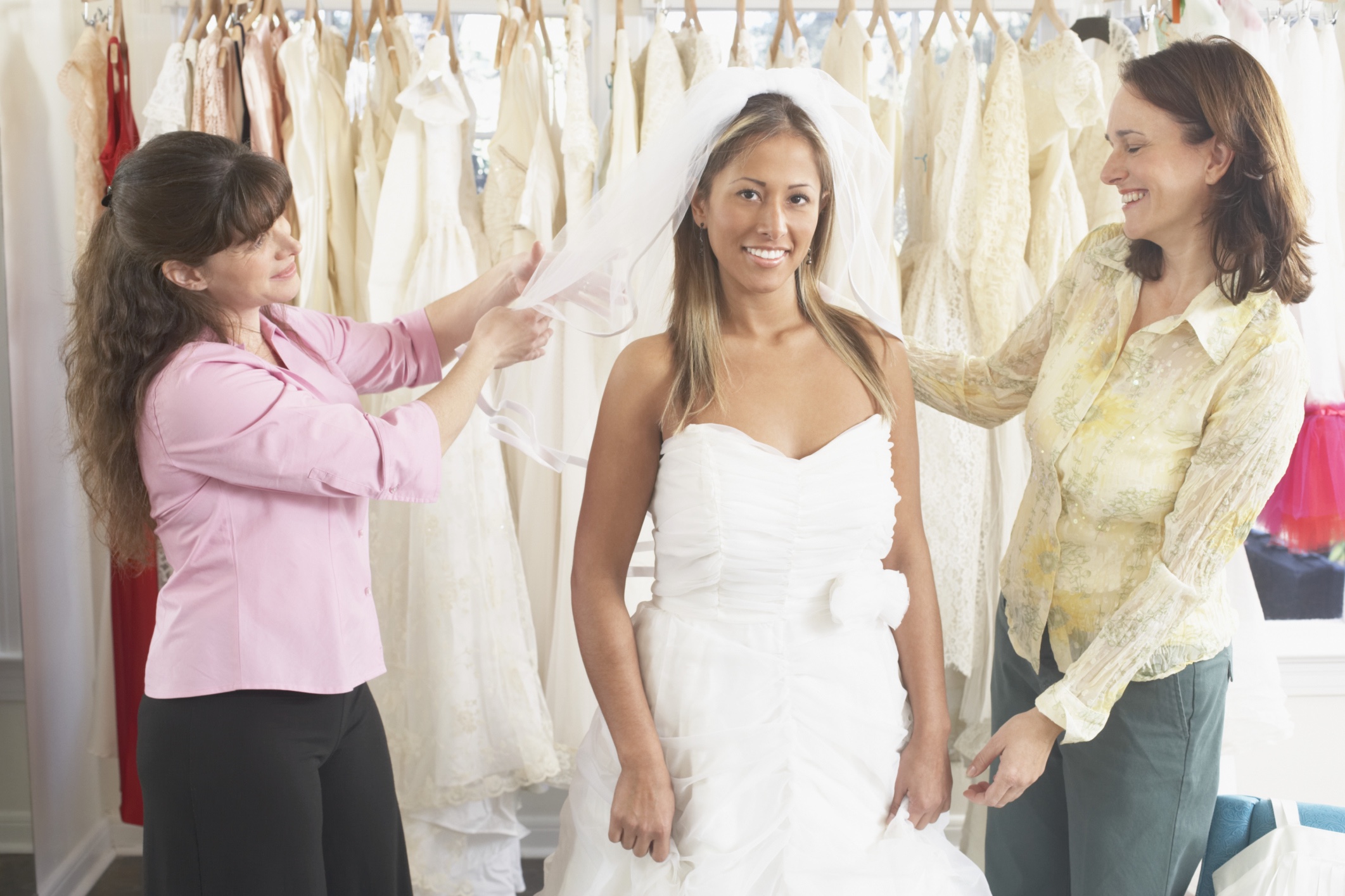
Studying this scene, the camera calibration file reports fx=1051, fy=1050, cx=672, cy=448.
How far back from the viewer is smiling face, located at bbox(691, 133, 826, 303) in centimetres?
147

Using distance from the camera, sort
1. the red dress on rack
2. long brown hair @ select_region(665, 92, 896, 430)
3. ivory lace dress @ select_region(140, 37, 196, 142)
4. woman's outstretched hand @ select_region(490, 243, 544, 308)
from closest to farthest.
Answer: long brown hair @ select_region(665, 92, 896, 430), woman's outstretched hand @ select_region(490, 243, 544, 308), ivory lace dress @ select_region(140, 37, 196, 142), the red dress on rack

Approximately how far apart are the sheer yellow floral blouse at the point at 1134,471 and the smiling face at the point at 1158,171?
11 cm

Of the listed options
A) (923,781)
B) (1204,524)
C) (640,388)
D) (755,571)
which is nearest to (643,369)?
(640,388)

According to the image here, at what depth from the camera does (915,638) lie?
1.55 m

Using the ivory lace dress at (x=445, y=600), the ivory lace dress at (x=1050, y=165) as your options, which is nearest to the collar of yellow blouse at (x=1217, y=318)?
the ivory lace dress at (x=1050, y=165)

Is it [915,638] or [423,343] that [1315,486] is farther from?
[423,343]

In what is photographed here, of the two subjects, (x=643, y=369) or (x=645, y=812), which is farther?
(x=643, y=369)

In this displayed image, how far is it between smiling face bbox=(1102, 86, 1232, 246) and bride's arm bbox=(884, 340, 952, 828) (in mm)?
391

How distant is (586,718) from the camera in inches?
95.4

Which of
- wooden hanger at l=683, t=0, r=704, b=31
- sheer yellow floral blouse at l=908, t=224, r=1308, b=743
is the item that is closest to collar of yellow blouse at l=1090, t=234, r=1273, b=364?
sheer yellow floral blouse at l=908, t=224, r=1308, b=743

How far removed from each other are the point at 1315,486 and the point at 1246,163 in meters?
1.14

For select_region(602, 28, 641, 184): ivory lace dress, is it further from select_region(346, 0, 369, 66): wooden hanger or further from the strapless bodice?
the strapless bodice

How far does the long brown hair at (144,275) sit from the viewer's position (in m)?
1.41

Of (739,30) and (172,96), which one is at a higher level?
(739,30)
